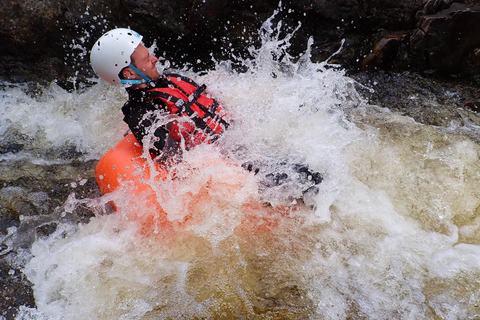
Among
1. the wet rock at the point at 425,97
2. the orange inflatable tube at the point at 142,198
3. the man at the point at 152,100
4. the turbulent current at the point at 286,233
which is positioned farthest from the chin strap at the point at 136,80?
the wet rock at the point at 425,97

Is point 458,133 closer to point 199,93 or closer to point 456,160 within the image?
point 456,160

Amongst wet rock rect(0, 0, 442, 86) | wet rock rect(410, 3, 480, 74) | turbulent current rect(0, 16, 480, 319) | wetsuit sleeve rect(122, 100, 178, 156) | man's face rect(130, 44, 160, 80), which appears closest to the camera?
turbulent current rect(0, 16, 480, 319)

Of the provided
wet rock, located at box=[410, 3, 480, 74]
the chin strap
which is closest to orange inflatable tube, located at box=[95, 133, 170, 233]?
the chin strap

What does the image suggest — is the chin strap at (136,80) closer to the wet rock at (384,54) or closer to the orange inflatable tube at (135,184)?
the orange inflatable tube at (135,184)

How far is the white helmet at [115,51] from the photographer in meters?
3.70

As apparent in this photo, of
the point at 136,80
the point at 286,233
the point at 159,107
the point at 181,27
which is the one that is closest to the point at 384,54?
the point at 181,27

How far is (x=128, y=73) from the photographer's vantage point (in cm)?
381

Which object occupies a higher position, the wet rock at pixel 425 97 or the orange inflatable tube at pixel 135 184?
the wet rock at pixel 425 97

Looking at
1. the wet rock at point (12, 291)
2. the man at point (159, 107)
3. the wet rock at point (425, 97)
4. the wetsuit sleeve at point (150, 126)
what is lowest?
the wet rock at point (12, 291)

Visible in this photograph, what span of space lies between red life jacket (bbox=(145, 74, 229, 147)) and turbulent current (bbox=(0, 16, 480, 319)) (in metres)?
0.14

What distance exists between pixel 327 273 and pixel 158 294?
4.29 ft

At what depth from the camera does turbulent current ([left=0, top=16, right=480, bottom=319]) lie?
3.19 m

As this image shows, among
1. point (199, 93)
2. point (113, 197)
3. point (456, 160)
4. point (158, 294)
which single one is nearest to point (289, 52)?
point (199, 93)

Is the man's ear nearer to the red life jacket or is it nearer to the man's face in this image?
the man's face
